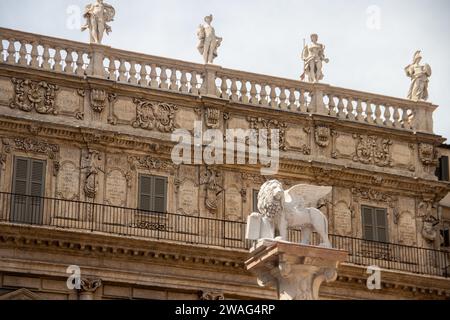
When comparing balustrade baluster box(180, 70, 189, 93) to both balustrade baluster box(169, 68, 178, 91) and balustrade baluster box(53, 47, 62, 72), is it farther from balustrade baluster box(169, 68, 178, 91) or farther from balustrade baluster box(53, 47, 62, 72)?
balustrade baluster box(53, 47, 62, 72)

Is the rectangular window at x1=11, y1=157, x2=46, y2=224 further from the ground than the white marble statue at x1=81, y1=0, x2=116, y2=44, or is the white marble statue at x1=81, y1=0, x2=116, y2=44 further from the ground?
the white marble statue at x1=81, y1=0, x2=116, y2=44

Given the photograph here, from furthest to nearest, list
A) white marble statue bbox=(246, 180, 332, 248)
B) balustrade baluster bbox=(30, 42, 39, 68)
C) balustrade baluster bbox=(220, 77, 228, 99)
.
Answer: balustrade baluster bbox=(220, 77, 228, 99) < balustrade baluster bbox=(30, 42, 39, 68) < white marble statue bbox=(246, 180, 332, 248)

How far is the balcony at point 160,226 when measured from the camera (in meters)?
38.2

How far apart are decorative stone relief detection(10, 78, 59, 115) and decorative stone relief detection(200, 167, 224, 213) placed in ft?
17.0

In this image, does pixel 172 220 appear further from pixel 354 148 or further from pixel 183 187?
pixel 354 148

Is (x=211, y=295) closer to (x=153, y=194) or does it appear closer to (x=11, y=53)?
(x=153, y=194)

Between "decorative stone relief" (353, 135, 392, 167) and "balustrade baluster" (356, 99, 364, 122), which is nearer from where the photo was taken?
"decorative stone relief" (353, 135, 392, 167)

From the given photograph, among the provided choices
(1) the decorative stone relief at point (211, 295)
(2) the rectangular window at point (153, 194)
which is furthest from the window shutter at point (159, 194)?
(1) the decorative stone relief at point (211, 295)

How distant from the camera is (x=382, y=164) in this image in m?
43.7

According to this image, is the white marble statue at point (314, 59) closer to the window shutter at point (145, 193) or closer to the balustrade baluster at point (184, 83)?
the balustrade baluster at point (184, 83)

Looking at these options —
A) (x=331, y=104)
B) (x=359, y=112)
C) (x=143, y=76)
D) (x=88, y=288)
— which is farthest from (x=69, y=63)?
(x=359, y=112)

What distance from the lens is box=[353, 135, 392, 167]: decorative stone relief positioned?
43469mm

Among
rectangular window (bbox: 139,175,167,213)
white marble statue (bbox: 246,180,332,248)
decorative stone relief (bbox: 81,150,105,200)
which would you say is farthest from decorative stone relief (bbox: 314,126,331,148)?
white marble statue (bbox: 246,180,332,248)

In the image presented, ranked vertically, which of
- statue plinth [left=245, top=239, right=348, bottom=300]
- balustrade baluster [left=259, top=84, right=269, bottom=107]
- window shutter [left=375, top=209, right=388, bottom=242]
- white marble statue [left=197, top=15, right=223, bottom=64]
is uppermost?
white marble statue [left=197, top=15, right=223, bottom=64]
